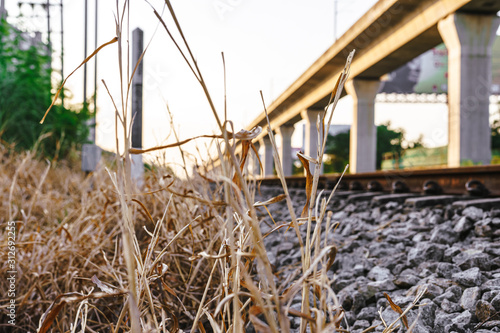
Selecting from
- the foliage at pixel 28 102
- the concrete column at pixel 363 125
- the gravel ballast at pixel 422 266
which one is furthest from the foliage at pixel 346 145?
the gravel ballast at pixel 422 266

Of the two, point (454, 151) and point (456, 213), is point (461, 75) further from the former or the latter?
point (456, 213)

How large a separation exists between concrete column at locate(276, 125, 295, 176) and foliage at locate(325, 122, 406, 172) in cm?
1312

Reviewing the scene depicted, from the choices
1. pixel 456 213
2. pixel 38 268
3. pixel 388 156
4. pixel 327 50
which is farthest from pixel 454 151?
pixel 388 156

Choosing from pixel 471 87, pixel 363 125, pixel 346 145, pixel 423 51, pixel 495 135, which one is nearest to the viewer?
pixel 471 87

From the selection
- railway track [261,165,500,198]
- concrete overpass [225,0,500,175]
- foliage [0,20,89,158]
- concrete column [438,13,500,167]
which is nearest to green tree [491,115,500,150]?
concrete overpass [225,0,500,175]

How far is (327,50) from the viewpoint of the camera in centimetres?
1661

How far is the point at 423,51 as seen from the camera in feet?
44.9

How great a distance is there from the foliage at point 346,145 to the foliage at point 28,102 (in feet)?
116

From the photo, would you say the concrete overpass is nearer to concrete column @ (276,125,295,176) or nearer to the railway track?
the railway track

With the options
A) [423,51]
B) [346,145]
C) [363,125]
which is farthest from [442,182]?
[346,145]

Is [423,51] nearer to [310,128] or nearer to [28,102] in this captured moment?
[310,128]

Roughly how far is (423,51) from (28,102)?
37.9 ft

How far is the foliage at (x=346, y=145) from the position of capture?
165ft

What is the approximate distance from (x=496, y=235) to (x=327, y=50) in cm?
1527
